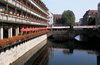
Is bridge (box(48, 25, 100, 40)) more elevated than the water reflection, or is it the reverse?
bridge (box(48, 25, 100, 40))

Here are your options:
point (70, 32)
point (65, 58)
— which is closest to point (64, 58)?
point (65, 58)

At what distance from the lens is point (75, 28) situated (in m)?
140

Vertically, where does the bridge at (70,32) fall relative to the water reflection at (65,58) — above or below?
above

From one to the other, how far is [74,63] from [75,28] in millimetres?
92619

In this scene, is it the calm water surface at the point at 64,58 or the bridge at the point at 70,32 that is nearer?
the calm water surface at the point at 64,58

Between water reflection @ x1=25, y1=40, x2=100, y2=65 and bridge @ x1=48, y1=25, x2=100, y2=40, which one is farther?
bridge @ x1=48, y1=25, x2=100, y2=40

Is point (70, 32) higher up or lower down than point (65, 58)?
higher up

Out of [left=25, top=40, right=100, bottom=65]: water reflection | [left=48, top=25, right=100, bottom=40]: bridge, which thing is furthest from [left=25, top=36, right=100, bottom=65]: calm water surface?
[left=48, top=25, right=100, bottom=40]: bridge

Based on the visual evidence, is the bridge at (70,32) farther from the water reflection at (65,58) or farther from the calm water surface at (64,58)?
the calm water surface at (64,58)

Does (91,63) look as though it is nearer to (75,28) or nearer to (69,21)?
(75,28)

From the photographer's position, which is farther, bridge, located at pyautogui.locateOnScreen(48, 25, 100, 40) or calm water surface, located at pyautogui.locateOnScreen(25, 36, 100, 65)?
bridge, located at pyautogui.locateOnScreen(48, 25, 100, 40)

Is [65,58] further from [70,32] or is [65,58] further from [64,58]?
[70,32]

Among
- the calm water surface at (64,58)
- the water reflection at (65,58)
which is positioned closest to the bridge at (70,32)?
the water reflection at (65,58)

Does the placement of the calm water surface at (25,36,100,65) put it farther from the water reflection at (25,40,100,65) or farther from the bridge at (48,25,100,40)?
the bridge at (48,25,100,40)
